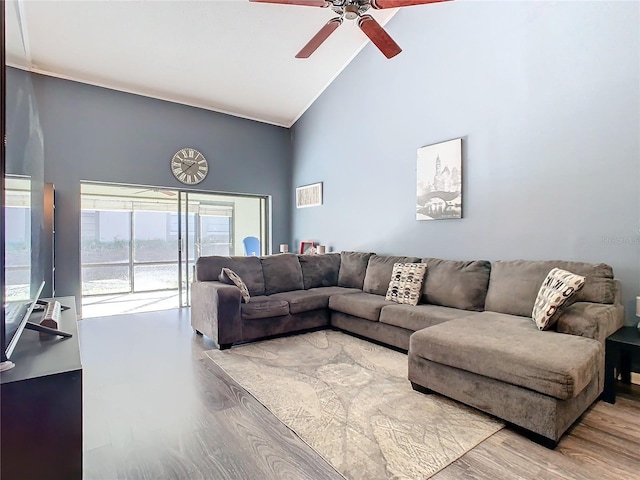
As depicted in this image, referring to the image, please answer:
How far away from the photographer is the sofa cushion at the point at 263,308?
356 cm

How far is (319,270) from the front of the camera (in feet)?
15.5

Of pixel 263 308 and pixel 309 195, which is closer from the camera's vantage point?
pixel 263 308

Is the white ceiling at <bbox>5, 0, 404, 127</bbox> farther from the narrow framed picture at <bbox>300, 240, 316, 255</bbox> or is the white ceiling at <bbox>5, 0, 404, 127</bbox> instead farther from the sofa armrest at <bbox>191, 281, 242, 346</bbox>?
the sofa armrest at <bbox>191, 281, 242, 346</bbox>

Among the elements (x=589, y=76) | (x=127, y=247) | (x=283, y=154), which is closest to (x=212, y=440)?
(x=589, y=76)

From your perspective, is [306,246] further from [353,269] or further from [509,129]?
Answer: [509,129]

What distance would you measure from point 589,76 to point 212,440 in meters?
3.95

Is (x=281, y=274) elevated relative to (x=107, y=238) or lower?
lower

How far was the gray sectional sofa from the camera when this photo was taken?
6.14ft

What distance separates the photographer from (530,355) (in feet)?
6.25

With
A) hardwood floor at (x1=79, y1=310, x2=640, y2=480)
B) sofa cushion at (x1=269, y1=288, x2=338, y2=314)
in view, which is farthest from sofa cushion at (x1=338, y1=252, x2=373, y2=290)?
hardwood floor at (x1=79, y1=310, x2=640, y2=480)

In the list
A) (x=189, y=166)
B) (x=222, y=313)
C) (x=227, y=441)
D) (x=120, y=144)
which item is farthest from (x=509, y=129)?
(x=120, y=144)

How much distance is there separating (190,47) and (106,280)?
4.88 m

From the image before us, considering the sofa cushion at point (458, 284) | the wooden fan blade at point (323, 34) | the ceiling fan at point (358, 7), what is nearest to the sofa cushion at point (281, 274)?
the sofa cushion at point (458, 284)

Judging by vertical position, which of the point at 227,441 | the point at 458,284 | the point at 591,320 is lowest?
the point at 227,441
